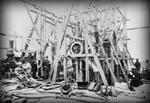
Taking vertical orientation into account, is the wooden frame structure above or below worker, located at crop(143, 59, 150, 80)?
above

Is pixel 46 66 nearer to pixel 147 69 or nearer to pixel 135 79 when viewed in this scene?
pixel 135 79

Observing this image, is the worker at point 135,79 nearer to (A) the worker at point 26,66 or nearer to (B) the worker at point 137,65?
(B) the worker at point 137,65

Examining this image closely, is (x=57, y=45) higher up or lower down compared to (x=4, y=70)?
higher up

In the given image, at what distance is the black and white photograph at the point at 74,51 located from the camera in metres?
2.16

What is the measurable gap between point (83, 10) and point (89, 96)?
3.90ft

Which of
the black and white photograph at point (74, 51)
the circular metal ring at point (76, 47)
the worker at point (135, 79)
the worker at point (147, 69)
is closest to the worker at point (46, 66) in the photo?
the black and white photograph at point (74, 51)

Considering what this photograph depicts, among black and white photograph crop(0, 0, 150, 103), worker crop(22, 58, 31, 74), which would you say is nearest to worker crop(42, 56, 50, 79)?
black and white photograph crop(0, 0, 150, 103)

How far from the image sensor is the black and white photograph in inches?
85.0

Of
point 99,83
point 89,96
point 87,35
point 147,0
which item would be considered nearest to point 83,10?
point 87,35

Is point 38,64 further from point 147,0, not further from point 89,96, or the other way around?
point 147,0

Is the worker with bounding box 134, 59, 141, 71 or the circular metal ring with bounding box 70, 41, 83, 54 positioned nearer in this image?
the worker with bounding box 134, 59, 141, 71

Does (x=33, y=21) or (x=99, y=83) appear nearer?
(x=99, y=83)

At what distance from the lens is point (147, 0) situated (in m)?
2.19

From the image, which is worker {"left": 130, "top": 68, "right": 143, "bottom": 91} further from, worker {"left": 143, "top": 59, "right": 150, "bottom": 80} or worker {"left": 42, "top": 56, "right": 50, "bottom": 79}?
worker {"left": 42, "top": 56, "right": 50, "bottom": 79}
